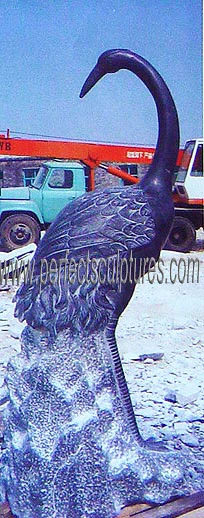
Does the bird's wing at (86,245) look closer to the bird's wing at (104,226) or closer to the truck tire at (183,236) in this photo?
the bird's wing at (104,226)

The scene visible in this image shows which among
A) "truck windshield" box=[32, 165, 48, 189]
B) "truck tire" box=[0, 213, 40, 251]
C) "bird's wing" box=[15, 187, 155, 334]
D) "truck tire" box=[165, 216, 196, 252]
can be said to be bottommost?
"truck tire" box=[165, 216, 196, 252]

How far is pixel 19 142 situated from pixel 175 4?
54.7 inches

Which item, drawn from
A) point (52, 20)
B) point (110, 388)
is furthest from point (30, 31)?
point (110, 388)

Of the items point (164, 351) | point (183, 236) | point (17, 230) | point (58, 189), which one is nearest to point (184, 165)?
point (183, 236)

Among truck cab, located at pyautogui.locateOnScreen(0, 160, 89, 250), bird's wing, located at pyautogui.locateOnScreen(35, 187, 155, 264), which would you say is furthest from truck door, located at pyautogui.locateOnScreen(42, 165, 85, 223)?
bird's wing, located at pyautogui.locateOnScreen(35, 187, 155, 264)

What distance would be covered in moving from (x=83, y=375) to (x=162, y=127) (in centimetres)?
76

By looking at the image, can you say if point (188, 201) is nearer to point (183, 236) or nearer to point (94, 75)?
point (183, 236)

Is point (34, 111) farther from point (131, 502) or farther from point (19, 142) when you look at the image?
point (131, 502)

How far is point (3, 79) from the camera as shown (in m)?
2.83

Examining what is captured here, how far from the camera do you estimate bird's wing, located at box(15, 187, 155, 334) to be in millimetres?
1646

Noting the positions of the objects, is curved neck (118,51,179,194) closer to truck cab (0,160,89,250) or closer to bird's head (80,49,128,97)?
bird's head (80,49,128,97)

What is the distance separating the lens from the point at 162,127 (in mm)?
1749

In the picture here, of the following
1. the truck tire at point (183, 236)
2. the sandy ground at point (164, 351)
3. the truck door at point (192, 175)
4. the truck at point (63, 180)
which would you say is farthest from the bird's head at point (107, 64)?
the truck tire at point (183, 236)

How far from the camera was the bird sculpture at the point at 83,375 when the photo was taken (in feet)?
5.39
